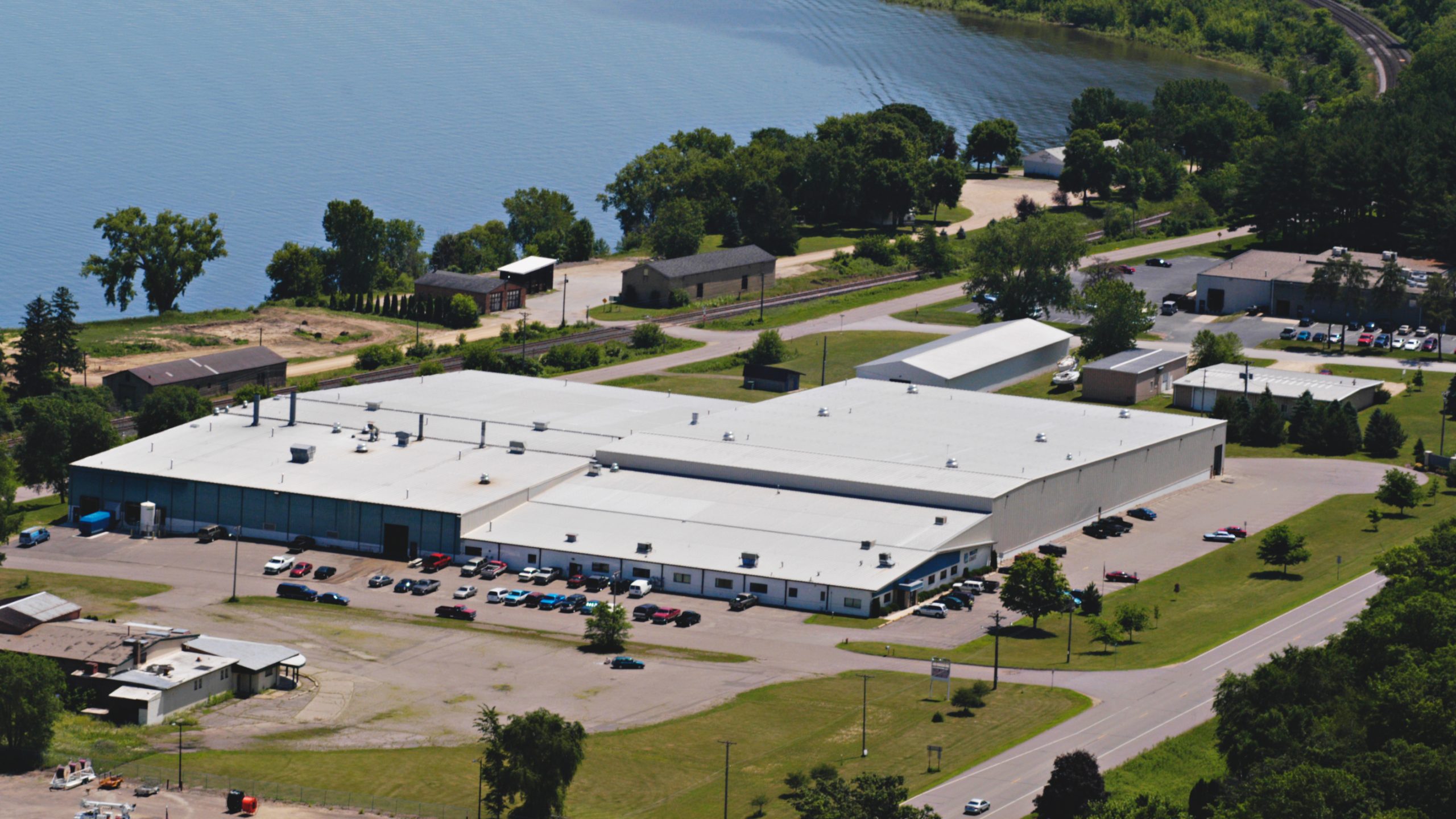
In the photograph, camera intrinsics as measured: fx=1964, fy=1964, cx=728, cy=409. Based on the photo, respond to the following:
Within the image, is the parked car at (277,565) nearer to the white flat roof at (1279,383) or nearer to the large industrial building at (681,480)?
the large industrial building at (681,480)

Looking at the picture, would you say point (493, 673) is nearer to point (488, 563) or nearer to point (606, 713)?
point (606, 713)

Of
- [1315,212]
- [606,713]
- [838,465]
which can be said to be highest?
[1315,212]

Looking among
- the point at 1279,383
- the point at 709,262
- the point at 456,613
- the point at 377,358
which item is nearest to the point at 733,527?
the point at 456,613

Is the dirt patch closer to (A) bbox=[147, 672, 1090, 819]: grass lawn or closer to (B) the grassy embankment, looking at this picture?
(B) the grassy embankment

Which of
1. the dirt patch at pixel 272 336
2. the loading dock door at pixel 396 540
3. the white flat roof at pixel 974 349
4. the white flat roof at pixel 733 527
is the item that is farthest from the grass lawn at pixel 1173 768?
the dirt patch at pixel 272 336

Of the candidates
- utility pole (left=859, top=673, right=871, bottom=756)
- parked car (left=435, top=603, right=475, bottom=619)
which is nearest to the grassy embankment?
parked car (left=435, top=603, right=475, bottom=619)

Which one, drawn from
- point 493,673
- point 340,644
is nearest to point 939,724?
point 493,673

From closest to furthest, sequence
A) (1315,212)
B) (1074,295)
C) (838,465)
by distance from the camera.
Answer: (838,465) < (1074,295) < (1315,212)

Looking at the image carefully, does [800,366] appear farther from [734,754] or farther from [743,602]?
[734,754]
